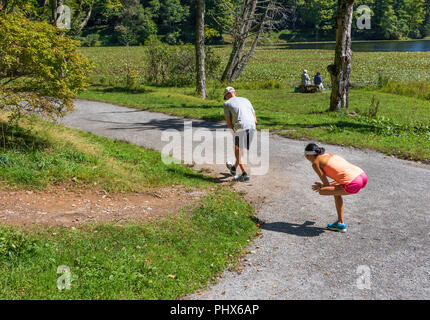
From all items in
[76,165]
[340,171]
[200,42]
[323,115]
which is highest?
[200,42]

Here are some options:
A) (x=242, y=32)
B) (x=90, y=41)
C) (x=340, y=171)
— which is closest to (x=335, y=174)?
(x=340, y=171)

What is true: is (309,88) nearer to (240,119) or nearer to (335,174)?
(240,119)

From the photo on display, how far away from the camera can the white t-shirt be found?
8.78 meters

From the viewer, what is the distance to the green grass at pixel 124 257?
5008 mm

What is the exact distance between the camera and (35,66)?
28.4 feet

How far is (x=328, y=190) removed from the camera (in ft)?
20.9

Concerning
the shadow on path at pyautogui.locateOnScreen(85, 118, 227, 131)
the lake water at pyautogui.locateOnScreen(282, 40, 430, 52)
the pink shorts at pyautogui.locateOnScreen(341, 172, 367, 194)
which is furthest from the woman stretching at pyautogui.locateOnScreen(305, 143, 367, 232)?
→ the lake water at pyautogui.locateOnScreen(282, 40, 430, 52)

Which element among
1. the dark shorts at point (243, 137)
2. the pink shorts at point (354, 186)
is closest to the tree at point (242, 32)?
the dark shorts at point (243, 137)

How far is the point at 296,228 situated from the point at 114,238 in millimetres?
3176

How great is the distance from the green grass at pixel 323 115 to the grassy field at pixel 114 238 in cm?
596

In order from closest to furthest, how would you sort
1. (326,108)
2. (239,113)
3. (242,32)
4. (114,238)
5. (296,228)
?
1. (114,238)
2. (296,228)
3. (239,113)
4. (326,108)
5. (242,32)
